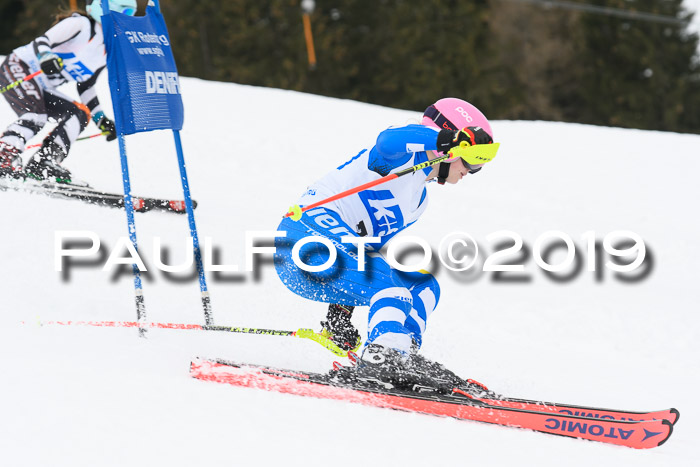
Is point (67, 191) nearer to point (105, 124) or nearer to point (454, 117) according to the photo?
point (105, 124)

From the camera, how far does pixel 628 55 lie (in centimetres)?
2644

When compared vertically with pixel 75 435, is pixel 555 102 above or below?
above

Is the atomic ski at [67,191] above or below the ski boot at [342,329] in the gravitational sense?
above

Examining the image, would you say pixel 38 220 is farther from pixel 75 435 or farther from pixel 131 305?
pixel 75 435

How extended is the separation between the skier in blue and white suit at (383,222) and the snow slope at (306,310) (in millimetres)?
500

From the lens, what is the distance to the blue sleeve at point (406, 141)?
11.8 feet

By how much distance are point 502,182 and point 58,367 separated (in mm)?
7027

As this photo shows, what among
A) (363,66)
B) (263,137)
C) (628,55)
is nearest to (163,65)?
(263,137)

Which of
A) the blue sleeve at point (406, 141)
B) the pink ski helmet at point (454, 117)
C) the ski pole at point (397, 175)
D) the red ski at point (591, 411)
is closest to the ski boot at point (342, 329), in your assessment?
the ski pole at point (397, 175)

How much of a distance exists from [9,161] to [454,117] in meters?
4.37

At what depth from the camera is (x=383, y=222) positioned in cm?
386

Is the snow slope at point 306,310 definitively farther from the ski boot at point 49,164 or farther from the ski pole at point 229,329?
the ski boot at point 49,164

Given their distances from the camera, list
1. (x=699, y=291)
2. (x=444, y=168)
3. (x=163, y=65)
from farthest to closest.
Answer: (x=699, y=291), (x=163, y=65), (x=444, y=168)
